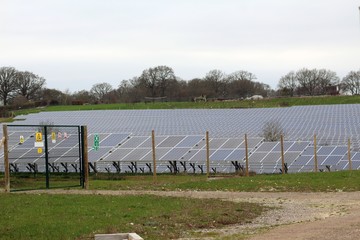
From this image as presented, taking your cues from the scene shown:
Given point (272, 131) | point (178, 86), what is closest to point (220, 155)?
point (272, 131)

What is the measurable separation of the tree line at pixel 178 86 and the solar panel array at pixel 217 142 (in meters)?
37.5

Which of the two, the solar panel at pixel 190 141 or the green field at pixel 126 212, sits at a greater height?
the solar panel at pixel 190 141

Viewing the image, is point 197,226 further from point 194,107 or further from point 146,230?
point 194,107

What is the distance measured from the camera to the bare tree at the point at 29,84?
339 feet

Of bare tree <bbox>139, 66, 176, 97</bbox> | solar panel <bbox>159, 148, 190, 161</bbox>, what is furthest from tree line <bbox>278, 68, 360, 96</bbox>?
solar panel <bbox>159, 148, 190, 161</bbox>

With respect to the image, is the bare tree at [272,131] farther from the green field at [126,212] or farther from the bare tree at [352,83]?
the bare tree at [352,83]

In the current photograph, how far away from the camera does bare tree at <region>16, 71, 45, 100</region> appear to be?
4067 inches

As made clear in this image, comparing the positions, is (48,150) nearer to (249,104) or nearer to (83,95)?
(249,104)

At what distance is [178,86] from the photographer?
104 meters

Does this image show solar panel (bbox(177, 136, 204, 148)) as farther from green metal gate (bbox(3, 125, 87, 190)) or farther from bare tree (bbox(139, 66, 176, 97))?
bare tree (bbox(139, 66, 176, 97))

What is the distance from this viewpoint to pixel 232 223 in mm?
13500

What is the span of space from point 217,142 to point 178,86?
2533 inches

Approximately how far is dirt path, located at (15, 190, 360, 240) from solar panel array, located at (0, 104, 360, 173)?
8625 millimetres

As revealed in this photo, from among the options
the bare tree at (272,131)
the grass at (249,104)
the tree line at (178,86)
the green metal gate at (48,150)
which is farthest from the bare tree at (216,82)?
the green metal gate at (48,150)
